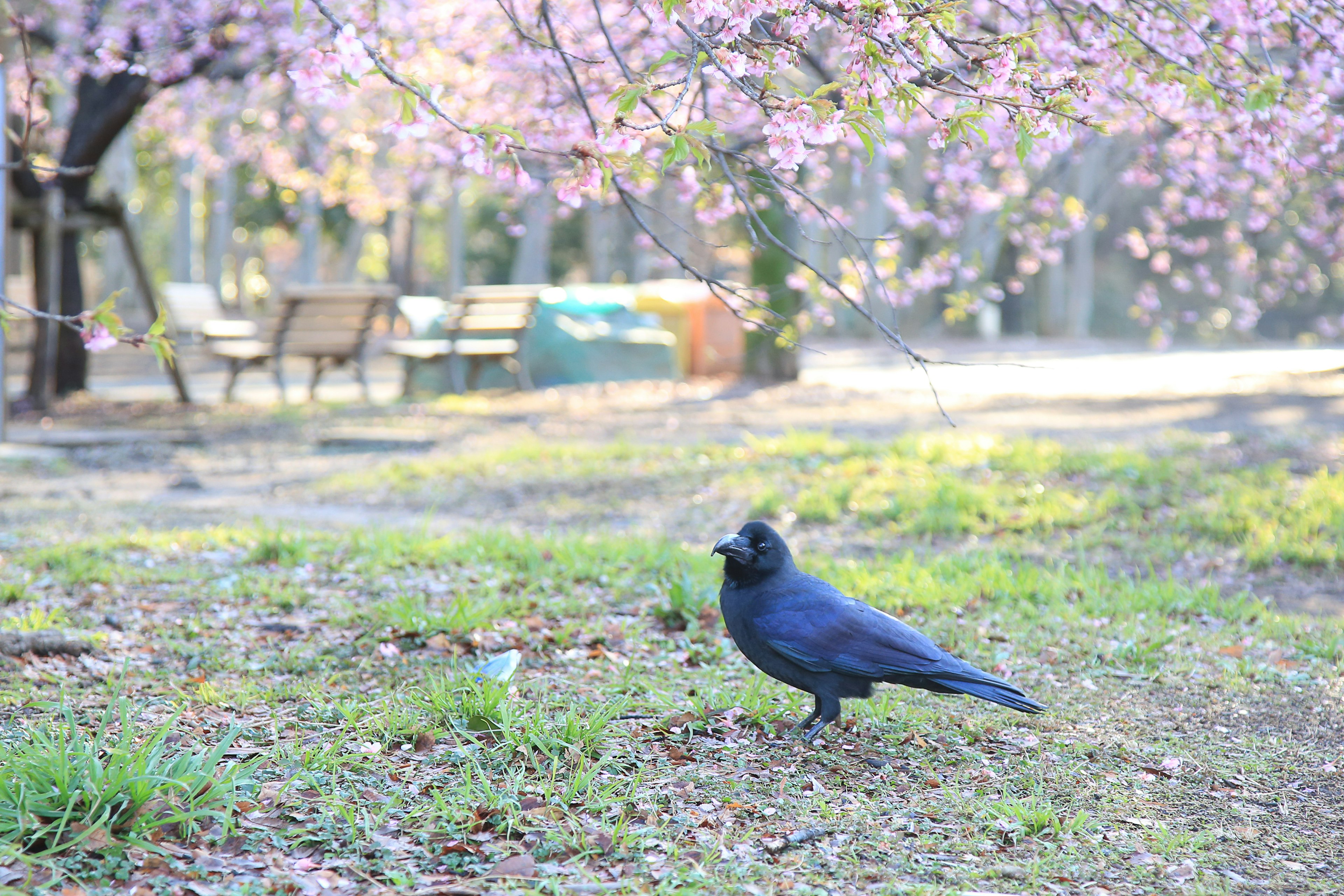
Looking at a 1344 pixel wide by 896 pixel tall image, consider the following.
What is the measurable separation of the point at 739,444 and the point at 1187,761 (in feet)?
18.2

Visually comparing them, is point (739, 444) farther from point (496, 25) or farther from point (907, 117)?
point (907, 117)

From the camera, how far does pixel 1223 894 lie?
98.6 inches

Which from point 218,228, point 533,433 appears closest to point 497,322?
point 533,433

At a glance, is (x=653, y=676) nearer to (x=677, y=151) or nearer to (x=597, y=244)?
(x=677, y=151)

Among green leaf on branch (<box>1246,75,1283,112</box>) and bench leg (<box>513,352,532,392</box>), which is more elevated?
green leaf on branch (<box>1246,75,1283,112</box>)

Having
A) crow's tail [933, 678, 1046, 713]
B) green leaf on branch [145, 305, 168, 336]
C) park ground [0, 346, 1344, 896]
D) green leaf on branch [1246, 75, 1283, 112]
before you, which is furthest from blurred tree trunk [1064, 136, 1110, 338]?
green leaf on branch [145, 305, 168, 336]

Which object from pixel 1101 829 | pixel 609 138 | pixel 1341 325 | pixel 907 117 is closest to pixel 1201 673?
pixel 1101 829

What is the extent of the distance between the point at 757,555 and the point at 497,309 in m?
10.6

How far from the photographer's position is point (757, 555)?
3.30 meters

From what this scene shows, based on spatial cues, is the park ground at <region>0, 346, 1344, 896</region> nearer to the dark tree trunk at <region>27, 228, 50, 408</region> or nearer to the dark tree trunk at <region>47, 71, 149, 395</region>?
the dark tree trunk at <region>27, 228, 50, 408</region>

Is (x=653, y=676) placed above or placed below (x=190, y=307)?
below

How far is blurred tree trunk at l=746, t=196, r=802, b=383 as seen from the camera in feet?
42.8

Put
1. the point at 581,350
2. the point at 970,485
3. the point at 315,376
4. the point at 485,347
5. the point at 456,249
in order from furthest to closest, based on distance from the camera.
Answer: the point at 456,249, the point at 581,350, the point at 315,376, the point at 485,347, the point at 970,485

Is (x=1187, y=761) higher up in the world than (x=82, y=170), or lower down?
lower down
